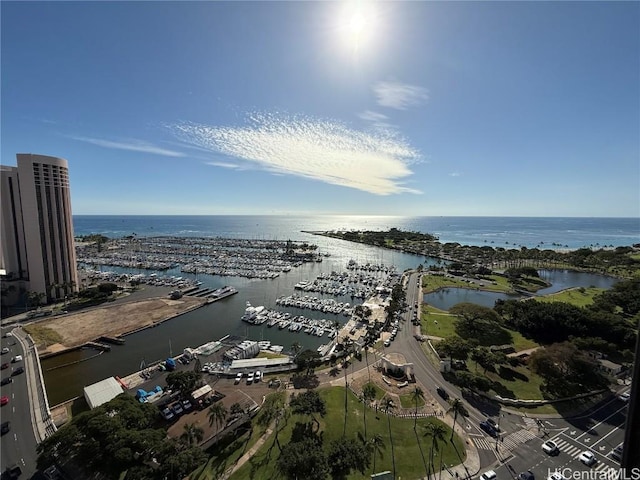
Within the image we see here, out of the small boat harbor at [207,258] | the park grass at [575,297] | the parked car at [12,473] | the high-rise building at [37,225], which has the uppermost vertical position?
the high-rise building at [37,225]

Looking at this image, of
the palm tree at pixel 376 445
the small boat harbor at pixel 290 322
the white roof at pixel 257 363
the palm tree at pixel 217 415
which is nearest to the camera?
the palm tree at pixel 376 445

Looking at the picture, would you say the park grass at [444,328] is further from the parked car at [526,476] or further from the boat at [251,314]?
the boat at [251,314]

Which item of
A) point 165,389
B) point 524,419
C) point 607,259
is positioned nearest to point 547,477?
point 524,419

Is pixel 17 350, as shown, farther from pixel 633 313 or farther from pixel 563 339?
pixel 633 313

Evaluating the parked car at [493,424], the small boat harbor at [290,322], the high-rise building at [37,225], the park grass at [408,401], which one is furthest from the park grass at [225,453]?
the high-rise building at [37,225]

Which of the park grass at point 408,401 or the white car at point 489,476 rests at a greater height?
the white car at point 489,476

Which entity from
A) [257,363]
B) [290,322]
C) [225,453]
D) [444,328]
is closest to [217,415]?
[225,453]
